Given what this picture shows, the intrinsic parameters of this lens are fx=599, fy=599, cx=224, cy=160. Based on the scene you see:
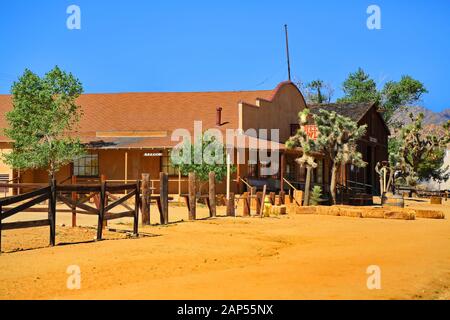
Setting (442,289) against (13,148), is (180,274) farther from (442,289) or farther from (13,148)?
(13,148)

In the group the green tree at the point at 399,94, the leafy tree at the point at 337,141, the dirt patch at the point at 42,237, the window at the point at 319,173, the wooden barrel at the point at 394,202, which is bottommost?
the dirt patch at the point at 42,237

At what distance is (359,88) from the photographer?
61.6 metres

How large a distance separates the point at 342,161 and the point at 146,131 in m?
11.0

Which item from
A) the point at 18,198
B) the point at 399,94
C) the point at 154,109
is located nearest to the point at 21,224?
the point at 18,198

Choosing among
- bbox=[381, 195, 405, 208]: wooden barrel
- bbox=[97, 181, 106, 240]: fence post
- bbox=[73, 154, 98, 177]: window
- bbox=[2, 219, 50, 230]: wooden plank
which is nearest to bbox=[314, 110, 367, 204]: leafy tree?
bbox=[381, 195, 405, 208]: wooden barrel

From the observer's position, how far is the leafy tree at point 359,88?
60506 mm

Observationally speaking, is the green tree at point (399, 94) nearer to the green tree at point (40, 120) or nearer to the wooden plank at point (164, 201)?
the green tree at point (40, 120)

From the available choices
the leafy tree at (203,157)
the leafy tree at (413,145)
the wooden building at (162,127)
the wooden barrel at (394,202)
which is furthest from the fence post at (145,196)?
the leafy tree at (413,145)

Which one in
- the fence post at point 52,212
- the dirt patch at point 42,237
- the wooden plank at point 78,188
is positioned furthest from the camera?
the wooden plank at point 78,188

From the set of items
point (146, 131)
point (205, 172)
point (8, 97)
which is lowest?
point (205, 172)

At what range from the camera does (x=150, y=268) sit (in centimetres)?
961

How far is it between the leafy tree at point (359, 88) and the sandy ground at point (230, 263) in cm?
4464

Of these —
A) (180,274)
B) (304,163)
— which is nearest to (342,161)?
(304,163)

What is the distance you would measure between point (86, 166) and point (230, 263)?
23.2m
